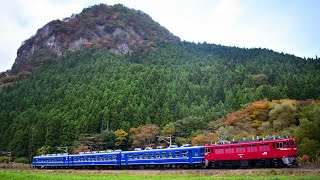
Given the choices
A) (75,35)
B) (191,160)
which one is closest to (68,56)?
(75,35)

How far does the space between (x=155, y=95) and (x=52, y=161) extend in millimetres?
39357

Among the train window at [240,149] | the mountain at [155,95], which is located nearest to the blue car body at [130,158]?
the train window at [240,149]

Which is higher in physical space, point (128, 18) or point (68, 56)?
point (128, 18)

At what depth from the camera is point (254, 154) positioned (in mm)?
28469

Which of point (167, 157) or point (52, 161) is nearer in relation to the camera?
point (167, 157)

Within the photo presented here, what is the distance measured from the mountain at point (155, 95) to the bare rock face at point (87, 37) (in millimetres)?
11973

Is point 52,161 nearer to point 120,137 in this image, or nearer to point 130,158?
point 130,158

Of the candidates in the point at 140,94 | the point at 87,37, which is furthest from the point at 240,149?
the point at 87,37

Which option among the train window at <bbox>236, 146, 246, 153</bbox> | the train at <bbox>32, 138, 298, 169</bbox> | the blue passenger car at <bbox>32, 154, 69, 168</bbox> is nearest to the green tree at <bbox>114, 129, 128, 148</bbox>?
the blue passenger car at <bbox>32, 154, 69, 168</bbox>

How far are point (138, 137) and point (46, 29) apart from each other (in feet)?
472

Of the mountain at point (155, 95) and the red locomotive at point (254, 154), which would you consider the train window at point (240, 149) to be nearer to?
the red locomotive at point (254, 154)

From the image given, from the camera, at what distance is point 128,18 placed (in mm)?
198625

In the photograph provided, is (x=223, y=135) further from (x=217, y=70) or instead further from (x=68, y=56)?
(x=68, y=56)

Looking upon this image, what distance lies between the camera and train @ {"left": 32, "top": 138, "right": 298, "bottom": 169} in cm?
2719
